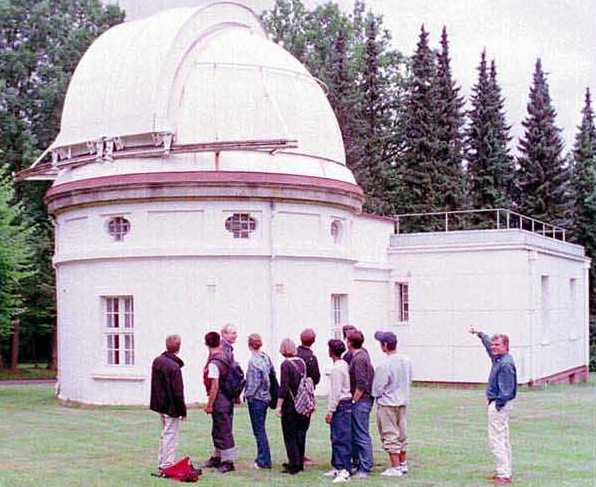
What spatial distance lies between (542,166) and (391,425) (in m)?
38.9

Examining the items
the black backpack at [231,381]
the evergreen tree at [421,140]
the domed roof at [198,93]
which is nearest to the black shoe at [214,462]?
the black backpack at [231,381]

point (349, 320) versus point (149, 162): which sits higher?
point (149, 162)

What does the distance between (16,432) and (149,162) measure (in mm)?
6708

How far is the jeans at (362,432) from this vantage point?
470 inches

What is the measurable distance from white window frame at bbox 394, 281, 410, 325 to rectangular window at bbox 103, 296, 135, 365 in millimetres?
8971

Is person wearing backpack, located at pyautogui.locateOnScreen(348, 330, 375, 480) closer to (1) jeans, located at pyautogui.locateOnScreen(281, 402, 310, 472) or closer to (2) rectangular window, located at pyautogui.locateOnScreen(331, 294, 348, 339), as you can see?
(1) jeans, located at pyautogui.locateOnScreen(281, 402, 310, 472)

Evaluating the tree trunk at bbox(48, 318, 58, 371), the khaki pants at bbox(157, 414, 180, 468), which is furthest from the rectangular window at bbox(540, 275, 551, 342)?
the tree trunk at bbox(48, 318, 58, 371)

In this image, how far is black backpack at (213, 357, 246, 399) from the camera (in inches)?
485

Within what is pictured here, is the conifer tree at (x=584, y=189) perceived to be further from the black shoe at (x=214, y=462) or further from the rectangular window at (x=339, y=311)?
the black shoe at (x=214, y=462)

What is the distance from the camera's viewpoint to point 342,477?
456 inches

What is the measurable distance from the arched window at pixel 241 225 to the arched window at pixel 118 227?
2253 mm

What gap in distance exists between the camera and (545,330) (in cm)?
2822

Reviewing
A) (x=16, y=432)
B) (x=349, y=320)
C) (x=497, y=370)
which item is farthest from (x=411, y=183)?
(x=497, y=370)

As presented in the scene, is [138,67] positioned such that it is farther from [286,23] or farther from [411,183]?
[286,23]
